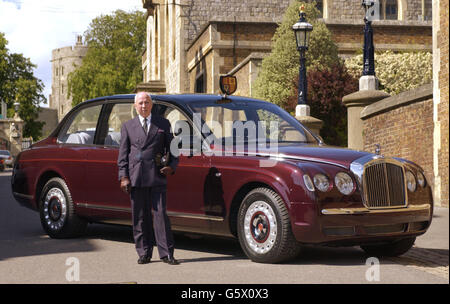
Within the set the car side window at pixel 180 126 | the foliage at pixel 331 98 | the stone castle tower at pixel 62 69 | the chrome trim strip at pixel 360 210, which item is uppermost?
→ the stone castle tower at pixel 62 69

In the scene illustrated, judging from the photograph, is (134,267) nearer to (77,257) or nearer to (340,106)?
(77,257)

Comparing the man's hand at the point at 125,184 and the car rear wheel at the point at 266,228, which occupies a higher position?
the man's hand at the point at 125,184

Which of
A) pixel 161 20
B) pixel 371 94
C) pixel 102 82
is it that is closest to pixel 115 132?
pixel 371 94

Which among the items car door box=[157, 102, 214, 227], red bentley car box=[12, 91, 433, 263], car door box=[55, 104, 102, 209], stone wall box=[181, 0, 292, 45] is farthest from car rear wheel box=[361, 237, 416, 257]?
stone wall box=[181, 0, 292, 45]

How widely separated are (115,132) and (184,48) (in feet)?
107

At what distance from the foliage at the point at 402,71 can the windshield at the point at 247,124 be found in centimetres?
1633

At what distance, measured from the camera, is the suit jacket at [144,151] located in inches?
300

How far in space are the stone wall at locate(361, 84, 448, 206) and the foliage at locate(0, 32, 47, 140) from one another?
64.6 metres

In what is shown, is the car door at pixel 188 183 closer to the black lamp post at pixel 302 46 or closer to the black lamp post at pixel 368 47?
the black lamp post at pixel 368 47

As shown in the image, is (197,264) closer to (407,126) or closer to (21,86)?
(407,126)

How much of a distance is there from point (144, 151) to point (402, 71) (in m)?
18.9

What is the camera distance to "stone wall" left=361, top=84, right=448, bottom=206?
15531 millimetres

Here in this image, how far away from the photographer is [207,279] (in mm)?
6699

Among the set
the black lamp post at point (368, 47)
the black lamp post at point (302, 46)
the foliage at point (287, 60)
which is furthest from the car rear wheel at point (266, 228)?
the foliage at point (287, 60)
